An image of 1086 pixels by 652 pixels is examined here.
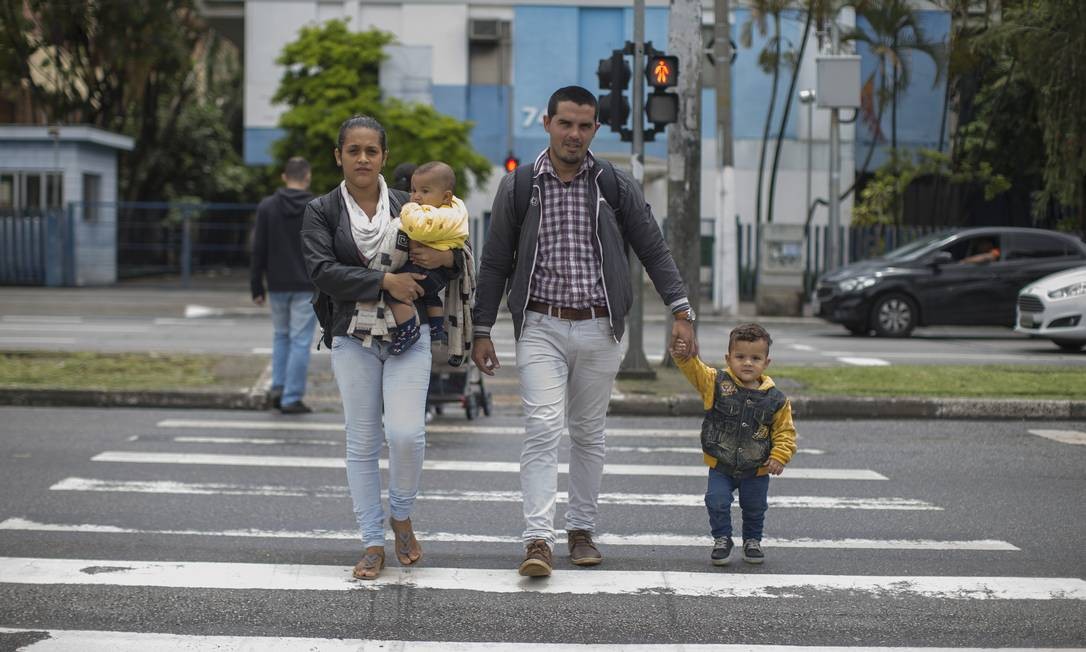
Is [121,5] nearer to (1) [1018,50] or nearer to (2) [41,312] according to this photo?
(2) [41,312]

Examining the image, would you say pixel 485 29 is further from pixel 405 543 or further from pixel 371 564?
pixel 371 564

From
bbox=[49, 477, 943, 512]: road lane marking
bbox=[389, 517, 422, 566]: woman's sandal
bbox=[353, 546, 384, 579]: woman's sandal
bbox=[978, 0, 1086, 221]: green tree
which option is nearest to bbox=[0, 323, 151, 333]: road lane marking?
bbox=[49, 477, 943, 512]: road lane marking

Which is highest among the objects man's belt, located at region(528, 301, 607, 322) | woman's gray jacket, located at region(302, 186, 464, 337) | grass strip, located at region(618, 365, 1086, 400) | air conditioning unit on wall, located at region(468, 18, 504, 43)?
air conditioning unit on wall, located at region(468, 18, 504, 43)

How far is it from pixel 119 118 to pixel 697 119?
87.7ft

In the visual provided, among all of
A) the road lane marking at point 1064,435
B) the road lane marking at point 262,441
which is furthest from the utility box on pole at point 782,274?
the road lane marking at point 262,441

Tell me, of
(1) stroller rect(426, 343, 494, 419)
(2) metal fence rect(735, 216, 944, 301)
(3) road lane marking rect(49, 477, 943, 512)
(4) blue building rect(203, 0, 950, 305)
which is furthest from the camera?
(4) blue building rect(203, 0, 950, 305)

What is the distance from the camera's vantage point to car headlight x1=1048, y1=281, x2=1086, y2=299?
1684 cm

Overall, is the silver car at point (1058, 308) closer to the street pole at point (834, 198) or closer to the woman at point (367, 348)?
the street pole at point (834, 198)

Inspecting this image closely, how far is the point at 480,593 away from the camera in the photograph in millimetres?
5555

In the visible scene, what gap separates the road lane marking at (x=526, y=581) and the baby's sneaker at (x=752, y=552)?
189mm

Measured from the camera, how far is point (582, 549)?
6.06 meters

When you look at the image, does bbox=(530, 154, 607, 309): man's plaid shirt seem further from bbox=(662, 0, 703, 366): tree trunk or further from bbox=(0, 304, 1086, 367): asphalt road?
bbox=(0, 304, 1086, 367): asphalt road

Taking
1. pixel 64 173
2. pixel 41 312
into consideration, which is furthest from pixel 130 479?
pixel 64 173

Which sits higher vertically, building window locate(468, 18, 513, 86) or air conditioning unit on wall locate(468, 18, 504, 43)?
air conditioning unit on wall locate(468, 18, 504, 43)
